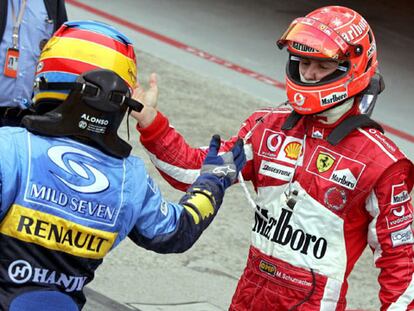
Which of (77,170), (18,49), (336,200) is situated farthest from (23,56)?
(77,170)

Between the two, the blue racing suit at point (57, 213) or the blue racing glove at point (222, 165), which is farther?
the blue racing glove at point (222, 165)

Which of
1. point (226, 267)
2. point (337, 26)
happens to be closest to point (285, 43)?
point (337, 26)

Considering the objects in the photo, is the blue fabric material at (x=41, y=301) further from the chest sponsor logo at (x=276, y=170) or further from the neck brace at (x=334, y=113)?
the neck brace at (x=334, y=113)

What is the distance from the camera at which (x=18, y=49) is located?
5.72 m

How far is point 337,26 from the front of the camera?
4332 millimetres

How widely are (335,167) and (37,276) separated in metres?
1.46

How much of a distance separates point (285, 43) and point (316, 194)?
0.61 meters

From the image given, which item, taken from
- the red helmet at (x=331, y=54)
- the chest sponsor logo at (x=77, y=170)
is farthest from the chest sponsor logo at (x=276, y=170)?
the chest sponsor logo at (x=77, y=170)

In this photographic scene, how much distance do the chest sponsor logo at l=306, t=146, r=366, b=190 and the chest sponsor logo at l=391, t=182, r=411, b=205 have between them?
0.14m

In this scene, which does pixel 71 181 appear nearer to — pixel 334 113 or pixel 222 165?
pixel 222 165

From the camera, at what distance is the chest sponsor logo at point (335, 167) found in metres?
4.24

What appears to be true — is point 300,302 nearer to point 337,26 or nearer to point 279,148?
point 279,148

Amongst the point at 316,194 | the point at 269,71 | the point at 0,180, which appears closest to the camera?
the point at 0,180

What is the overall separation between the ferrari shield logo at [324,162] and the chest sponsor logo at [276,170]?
108 mm
